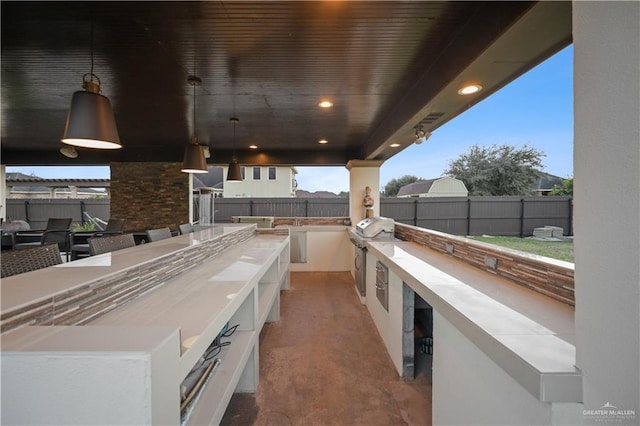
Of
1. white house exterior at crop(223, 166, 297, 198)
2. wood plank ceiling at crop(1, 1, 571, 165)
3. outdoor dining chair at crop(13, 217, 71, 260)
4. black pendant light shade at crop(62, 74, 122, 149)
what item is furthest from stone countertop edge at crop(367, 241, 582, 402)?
white house exterior at crop(223, 166, 297, 198)

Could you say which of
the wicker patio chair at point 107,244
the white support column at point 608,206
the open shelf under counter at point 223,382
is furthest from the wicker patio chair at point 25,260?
the white support column at point 608,206

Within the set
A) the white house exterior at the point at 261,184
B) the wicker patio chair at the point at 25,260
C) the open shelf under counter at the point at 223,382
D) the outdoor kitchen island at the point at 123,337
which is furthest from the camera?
the white house exterior at the point at 261,184

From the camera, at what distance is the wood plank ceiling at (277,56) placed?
1615 millimetres

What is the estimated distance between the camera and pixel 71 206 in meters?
8.74

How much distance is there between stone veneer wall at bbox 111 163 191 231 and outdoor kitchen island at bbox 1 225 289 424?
4.55m

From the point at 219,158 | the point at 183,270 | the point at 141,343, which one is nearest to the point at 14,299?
the point at 141,343

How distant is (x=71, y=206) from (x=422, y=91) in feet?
35.4

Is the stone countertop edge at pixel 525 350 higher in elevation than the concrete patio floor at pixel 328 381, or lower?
higher

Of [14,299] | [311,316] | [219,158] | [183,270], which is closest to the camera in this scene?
[14,299]

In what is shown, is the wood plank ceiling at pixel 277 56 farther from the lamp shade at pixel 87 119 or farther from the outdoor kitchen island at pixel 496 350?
the outdoor kitchen island at pixel 496 350

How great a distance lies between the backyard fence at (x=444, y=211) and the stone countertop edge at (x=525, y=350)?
7.14m

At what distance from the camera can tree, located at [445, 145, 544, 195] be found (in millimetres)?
11516

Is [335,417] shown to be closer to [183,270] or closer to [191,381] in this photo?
[191,381]

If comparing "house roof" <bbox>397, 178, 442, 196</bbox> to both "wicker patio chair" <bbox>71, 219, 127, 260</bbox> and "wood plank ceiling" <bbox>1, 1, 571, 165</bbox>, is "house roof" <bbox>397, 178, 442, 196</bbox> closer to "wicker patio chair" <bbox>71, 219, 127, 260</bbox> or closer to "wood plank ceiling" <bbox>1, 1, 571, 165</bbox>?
"wood plank ceiling" <bbox>1, 1, 571, 165</bbox>
